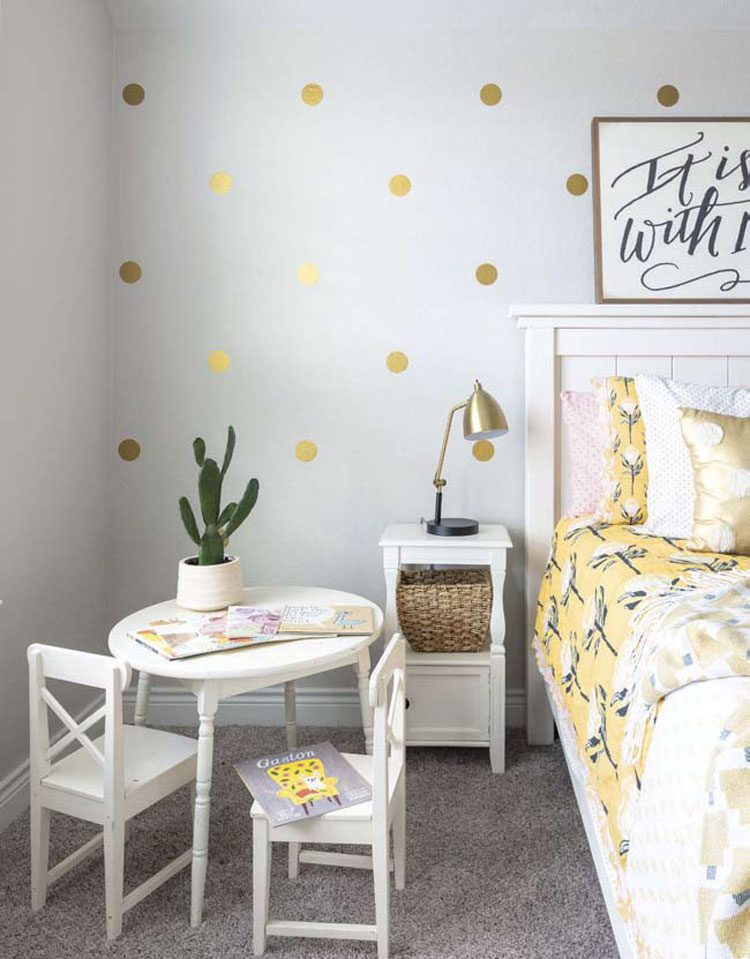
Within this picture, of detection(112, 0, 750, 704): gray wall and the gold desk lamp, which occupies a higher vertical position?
detection(112, 0, 750, 704): gray wall

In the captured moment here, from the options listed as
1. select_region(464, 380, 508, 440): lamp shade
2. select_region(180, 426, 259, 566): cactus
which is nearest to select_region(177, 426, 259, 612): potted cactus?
select_region(180, 426, 259, 566): cactus

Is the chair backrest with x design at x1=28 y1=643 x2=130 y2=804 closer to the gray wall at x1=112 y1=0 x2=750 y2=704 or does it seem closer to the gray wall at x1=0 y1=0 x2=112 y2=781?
the gray wall at x1=0 y1=0 x2=112 y2=781

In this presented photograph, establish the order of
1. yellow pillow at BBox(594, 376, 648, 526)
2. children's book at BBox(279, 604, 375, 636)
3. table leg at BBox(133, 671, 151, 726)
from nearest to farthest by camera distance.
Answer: children's book at BBox(279, 604, 375, 636), table leg at BBox(133, 671, 151, 726), yellow pillow at BBox(594, 376, 648, 526)

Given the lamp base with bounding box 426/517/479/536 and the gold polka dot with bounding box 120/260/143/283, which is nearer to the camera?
the lamp base with bounding box 426/517/479/536

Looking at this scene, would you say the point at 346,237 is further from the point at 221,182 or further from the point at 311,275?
the point at 221,182

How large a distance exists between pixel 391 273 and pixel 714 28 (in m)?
1.24

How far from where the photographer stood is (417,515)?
2.39 meters

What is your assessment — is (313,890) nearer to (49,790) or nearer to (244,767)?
(244,767)

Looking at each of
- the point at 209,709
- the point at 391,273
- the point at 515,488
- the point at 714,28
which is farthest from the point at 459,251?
the point at 209,709

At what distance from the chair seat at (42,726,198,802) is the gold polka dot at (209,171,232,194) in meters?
1.63

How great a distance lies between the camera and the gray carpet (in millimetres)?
1390

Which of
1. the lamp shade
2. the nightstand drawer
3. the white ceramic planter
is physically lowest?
the nightstand drawer

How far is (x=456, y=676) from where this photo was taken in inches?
82.4

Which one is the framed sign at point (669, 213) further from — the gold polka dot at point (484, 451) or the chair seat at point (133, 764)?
the chair seat at point (133, 764)
